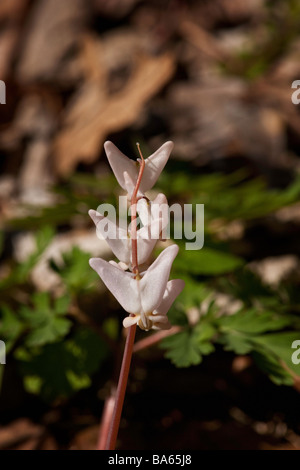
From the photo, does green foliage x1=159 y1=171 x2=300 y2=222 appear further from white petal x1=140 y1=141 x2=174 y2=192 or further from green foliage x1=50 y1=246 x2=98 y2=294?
white petal x1=140 y1=141 x2=174 y2=192

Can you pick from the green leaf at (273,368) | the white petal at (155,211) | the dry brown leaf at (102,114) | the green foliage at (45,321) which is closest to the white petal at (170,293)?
the white petal at (155,211)

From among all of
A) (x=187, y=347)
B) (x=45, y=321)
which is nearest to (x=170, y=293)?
(x=187, y=347)

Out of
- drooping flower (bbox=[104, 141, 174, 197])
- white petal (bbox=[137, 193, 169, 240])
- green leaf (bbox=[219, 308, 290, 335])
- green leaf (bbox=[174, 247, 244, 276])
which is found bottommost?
green leaf (bbox=[219, 308, 290, 335])

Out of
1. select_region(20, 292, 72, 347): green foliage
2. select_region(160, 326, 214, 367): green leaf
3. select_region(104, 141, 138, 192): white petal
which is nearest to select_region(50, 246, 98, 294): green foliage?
select_region(20, 292, 72, 347): green foliage

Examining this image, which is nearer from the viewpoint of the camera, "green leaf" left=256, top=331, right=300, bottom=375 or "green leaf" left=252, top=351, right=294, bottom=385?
"green leaf" left=252, top=351, right=294, bottom=385

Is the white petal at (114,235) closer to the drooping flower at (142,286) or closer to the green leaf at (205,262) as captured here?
the drooping flower at (142,286)

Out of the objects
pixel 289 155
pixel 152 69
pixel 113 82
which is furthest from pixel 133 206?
pixel 113 82
